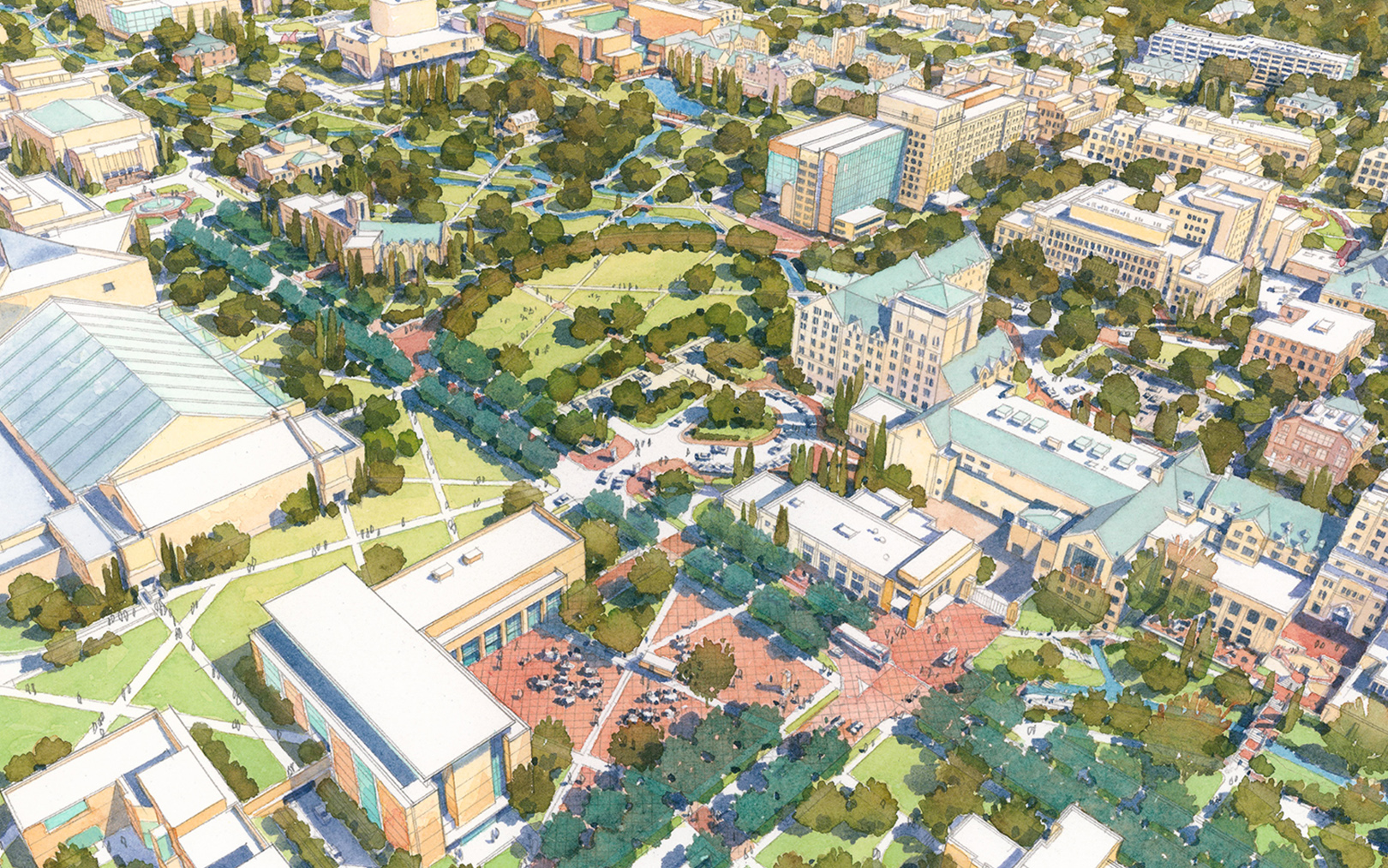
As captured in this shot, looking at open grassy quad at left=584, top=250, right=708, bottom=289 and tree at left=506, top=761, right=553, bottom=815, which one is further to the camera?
open grassy quad at left=584, top=250, right=708, bottom=289

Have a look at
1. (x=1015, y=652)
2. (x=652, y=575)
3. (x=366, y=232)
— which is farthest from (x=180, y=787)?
(x=366, y=232)

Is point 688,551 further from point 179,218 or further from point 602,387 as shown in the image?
point 179,218

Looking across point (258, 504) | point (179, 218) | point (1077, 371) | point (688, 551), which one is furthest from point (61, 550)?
point (1077, 371)

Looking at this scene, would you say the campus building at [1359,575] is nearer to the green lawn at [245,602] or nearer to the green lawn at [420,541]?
the green lawn at [420,541]

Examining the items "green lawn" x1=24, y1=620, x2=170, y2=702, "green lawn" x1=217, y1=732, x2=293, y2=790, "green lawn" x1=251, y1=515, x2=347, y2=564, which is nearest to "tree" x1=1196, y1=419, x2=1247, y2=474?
"green lawn" x1=251, y1=515, x2=347, y2=564

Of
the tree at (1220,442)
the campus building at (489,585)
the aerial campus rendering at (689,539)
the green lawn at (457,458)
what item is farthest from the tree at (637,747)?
the tree at (1220,442)

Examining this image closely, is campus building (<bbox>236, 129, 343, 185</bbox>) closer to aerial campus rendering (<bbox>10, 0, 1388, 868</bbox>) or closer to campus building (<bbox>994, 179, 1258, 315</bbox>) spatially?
aerial campus rendering (<bbox>10, 0, 1388, 868</bbox>)

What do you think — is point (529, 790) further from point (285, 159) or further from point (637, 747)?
point (285, 159)
